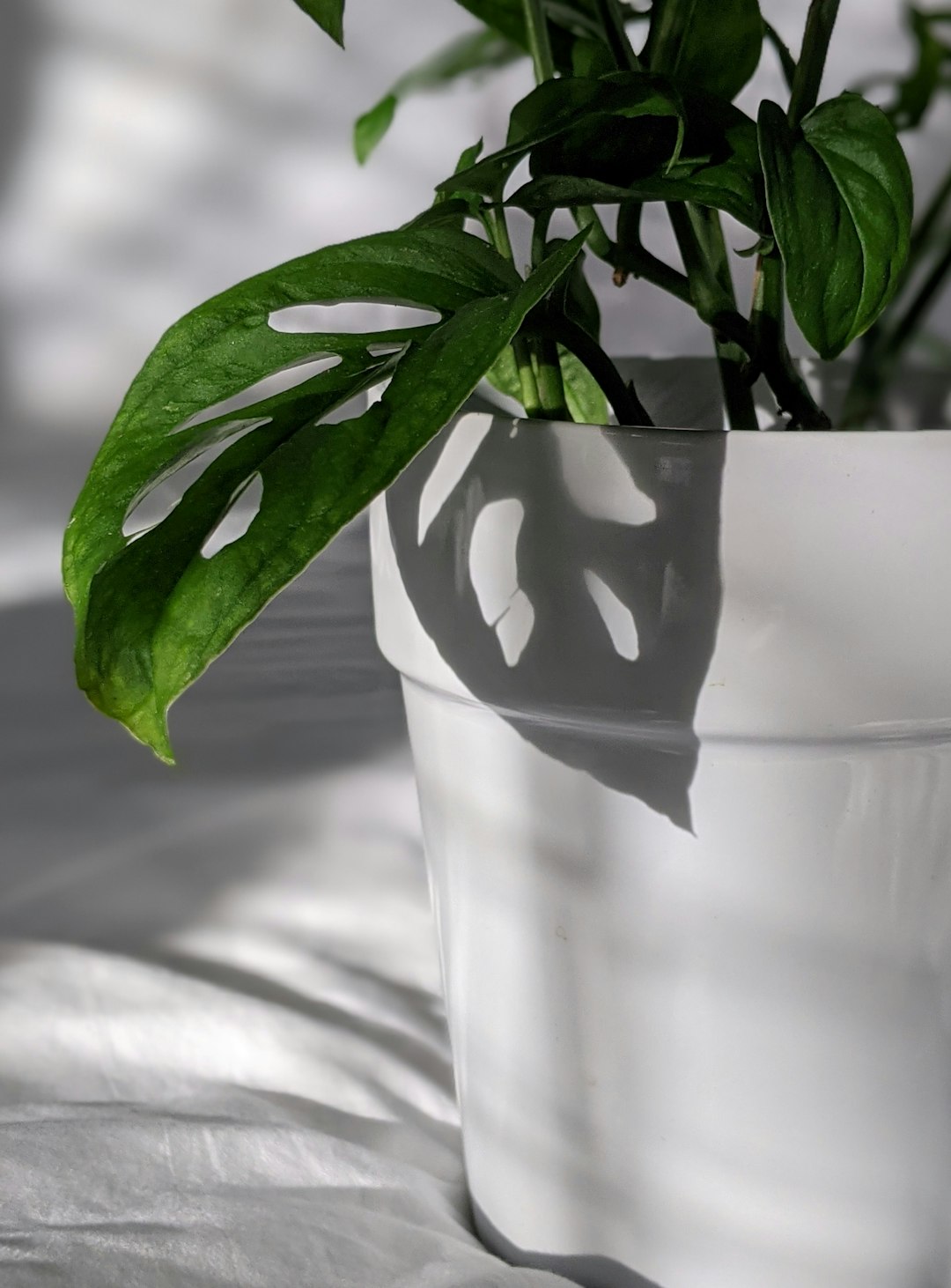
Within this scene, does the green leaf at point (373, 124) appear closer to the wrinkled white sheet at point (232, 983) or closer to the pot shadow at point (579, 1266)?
the wrinkled white sheet at point (232, 983)

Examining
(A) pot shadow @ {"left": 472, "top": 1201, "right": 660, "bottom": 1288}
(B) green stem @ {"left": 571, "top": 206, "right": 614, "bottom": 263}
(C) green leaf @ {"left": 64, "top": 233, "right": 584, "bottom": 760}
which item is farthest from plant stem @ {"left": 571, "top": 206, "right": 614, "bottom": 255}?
(A) pot shadow @ {"left": 472, "top": 1201, "right": 660, "bottom": 1288}

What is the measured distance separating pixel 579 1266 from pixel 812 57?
0.39 meters

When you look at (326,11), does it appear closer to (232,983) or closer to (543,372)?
(543,372)

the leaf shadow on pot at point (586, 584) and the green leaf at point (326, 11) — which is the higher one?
the green leaf at point (326, 11)

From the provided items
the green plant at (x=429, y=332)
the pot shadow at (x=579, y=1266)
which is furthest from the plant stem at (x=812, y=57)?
the pot shadow at (x=579, y=1266)

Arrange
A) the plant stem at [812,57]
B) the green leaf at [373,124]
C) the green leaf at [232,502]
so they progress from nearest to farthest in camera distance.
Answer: the green leaf at [232,502], the plant stem at [812,57], the green leaf at [373,124]

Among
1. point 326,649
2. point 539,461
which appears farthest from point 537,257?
point 326,649

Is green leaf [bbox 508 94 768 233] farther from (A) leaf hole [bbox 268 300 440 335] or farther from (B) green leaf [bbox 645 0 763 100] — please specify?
(A) leaf hole [bbox 268 300 440 335]

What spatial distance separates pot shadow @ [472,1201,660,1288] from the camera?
47cm

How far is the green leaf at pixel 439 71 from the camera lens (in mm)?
618

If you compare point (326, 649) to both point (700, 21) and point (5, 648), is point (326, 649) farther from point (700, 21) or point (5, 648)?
point (700, 21)

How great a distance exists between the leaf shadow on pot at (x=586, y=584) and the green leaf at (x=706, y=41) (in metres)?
0.14

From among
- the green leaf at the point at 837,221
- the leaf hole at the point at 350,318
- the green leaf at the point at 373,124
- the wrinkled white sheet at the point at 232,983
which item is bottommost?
the wrinkled white sheet at the point at 232,983

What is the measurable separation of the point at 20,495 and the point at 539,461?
532 millimetres
